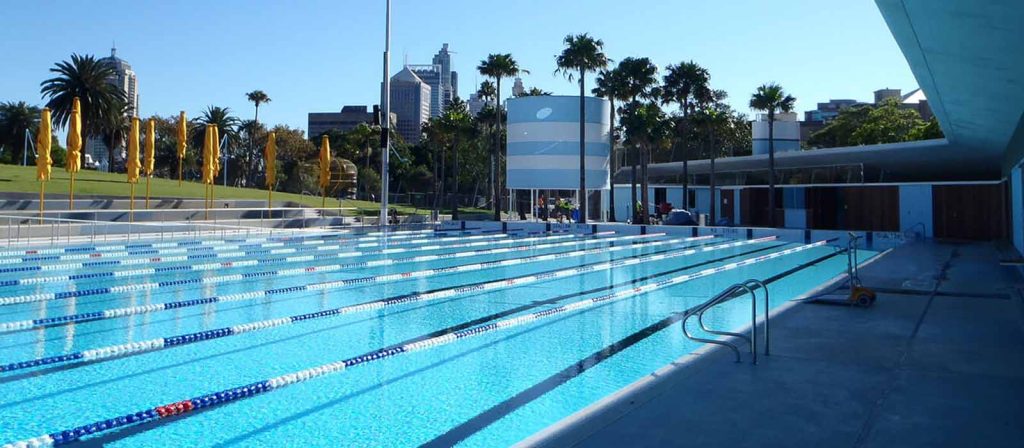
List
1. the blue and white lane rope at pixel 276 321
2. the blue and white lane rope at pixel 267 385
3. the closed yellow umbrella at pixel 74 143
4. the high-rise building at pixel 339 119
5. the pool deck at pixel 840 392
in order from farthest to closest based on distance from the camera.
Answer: the high-rise building at pixel 339 119 < the closed yellow umbrella at pixel 74 143 < the blue and white lane rope at pixel 276 321 < the blue and white lane rope at pixel 267 385 < the pool deck at pixel 840 392

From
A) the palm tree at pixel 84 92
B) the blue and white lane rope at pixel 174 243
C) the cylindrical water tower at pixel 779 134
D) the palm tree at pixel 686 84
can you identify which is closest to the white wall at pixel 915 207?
the palm tree at pixel 686 84

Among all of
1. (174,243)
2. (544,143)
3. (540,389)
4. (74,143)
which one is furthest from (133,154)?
(540,389)

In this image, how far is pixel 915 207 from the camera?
2983 centimetres

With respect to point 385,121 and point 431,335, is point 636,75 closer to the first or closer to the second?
point 385,121

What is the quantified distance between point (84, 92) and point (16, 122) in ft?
49.2

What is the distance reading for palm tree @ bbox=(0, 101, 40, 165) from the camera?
56.5 metres

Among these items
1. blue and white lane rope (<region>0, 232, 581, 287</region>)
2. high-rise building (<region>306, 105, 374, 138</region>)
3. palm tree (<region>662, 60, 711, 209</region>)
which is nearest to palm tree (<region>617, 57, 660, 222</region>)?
palm tree (<region>662, 60, 711, 209</region>)

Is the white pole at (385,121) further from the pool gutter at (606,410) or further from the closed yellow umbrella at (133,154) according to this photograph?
the pool gutter at (606,410)

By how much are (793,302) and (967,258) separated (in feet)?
35.4

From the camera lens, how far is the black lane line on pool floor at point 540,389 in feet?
17.4

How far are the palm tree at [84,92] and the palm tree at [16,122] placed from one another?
11.5 metres

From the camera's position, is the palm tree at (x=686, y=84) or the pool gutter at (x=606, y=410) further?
the palm tree at (x=686, y=84)

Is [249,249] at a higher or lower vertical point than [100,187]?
lower

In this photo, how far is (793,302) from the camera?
33.2 feet
